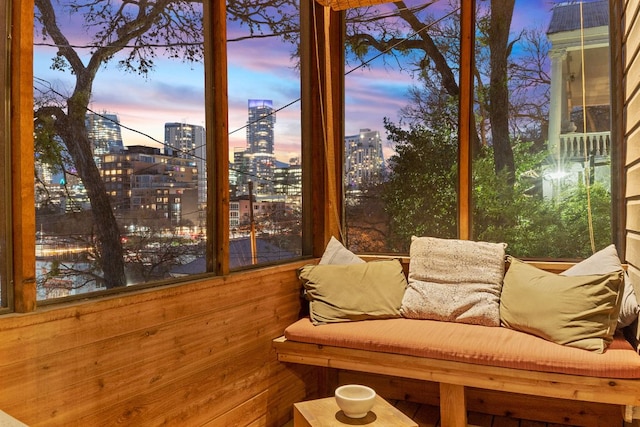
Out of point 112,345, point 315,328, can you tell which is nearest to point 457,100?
point 315,328

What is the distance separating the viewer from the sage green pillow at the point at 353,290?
9.28 feet

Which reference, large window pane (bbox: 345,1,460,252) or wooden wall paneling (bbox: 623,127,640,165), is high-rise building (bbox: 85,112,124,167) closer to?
large window pane (bbox: 345,1,460,252)

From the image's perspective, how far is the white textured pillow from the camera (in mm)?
3129

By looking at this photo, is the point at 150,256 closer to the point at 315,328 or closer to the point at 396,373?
the point at 315,328

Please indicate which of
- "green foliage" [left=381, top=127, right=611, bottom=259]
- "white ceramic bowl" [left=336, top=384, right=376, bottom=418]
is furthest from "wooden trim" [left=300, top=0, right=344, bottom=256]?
"white ceramic bowl" [left=336, top=384, right=376, bottom=418]

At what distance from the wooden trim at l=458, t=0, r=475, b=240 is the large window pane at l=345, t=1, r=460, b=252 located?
9cm

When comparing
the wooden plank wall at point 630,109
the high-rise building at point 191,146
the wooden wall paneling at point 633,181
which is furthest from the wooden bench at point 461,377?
the high-rise building at point 191,146

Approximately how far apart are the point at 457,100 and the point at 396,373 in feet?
5.89

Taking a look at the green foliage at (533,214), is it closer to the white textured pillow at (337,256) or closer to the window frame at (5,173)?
the white textured pillow at (337,256)

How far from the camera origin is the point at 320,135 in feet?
11.2

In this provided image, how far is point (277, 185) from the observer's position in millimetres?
3125

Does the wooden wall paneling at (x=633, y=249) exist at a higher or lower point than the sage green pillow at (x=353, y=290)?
higher

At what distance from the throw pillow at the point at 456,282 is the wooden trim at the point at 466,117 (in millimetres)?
217

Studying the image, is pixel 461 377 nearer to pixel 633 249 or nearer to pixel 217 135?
pixel 633 249
